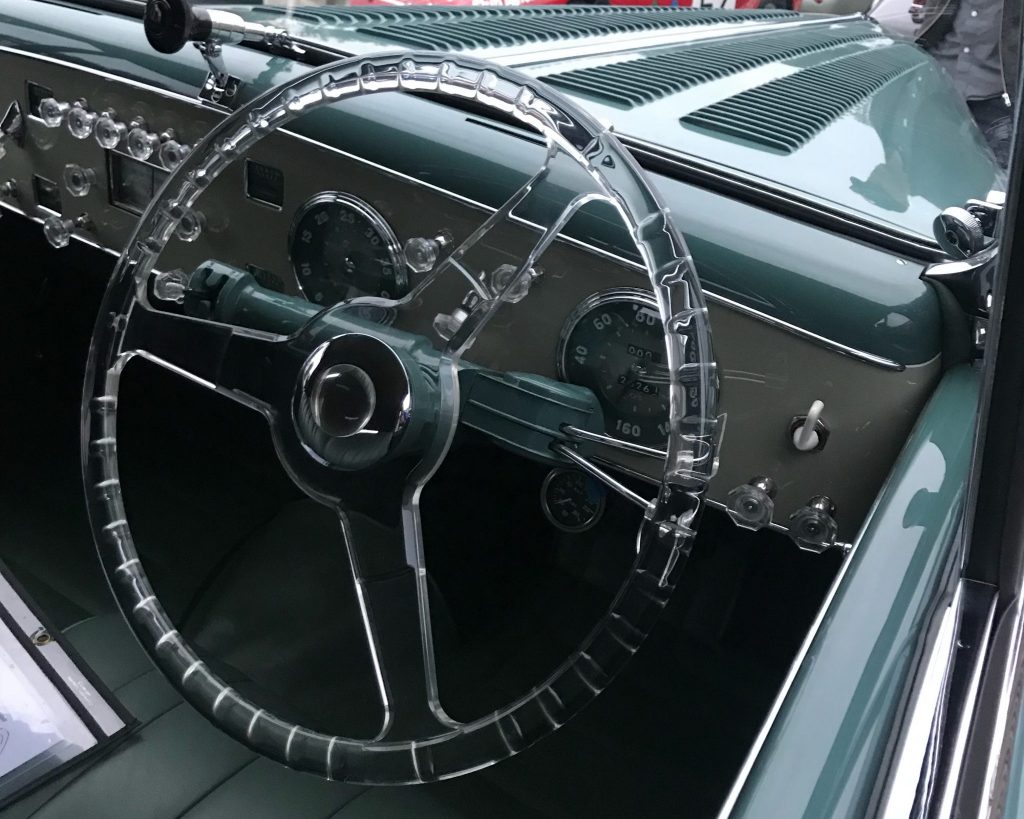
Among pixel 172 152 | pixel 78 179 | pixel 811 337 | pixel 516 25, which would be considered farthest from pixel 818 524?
pixel 78 179

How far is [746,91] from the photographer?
57.7 inches

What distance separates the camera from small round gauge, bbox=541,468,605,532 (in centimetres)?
124

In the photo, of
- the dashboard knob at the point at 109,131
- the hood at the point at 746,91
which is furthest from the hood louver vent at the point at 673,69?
the dashboard knob at the point at 109,131

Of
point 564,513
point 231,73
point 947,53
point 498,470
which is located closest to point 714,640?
point 564,513

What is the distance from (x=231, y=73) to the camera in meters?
1.30

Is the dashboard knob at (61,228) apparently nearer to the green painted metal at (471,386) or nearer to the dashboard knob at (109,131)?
the dashboard knob at (109,131)

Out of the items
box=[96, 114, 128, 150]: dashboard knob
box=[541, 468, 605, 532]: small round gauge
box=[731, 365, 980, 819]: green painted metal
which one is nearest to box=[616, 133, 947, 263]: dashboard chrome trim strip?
box=[731, 365, 980, 819]: green painted metal

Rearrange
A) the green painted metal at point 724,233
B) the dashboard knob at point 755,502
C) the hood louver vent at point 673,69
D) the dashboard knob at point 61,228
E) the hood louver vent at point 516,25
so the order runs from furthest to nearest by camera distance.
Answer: the dashboard knob at point 61,228 → the hood louver vent at point 516,25 → the hood louver vent at point 673,69 → the dashboard knob at point 755,502 → the green painted metal at point 724,233

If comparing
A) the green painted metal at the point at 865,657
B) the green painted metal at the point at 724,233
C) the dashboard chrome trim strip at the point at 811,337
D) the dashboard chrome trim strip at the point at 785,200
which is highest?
the dashboard chrome trim strip at the point at 785,200

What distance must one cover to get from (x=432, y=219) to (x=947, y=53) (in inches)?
54.8

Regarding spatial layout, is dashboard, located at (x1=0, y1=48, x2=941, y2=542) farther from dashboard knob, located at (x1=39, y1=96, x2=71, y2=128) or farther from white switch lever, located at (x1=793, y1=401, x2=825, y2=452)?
dashboard knob, located at (x1=39, y1=96, x2=71, y2=128)

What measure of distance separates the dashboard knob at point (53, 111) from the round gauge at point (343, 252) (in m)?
0.55

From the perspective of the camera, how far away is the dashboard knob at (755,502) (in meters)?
1.07

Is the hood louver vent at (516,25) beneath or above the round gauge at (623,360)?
above
